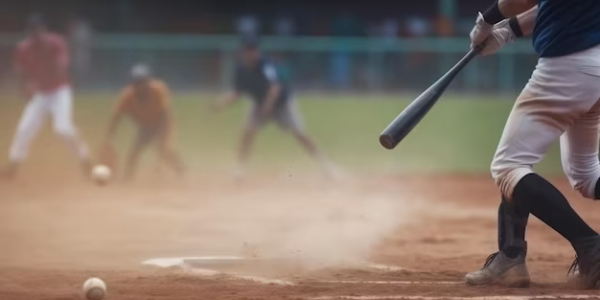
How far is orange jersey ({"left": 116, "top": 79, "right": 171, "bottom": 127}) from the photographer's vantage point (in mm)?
15922

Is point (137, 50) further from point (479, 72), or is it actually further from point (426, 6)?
point (426, 6)

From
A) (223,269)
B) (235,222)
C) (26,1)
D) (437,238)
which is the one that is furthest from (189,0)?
(223,269)

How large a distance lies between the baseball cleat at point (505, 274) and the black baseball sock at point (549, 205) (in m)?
0.39

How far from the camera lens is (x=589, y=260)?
562 centimetres

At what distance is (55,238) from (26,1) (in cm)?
1427

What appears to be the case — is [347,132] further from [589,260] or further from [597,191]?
[589,260]

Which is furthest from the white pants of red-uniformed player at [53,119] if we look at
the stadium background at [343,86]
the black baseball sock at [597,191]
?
the black baseball sock at [597,191]

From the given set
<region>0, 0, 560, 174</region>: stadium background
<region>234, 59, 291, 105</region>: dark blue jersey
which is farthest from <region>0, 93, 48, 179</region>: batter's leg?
<region>234, 59, 291, 105</region>: dark blue jersey

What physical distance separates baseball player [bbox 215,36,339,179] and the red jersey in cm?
255

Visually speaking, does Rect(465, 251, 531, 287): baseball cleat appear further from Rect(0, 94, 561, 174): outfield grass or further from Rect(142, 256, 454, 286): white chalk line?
Rect(0, 94, 561, 174): outfield grass

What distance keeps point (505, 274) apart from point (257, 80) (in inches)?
409

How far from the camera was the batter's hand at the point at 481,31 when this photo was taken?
597 cm

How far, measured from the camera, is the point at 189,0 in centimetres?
2403

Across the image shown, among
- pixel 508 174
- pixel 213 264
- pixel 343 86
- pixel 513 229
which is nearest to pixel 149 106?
pixel 343 86
